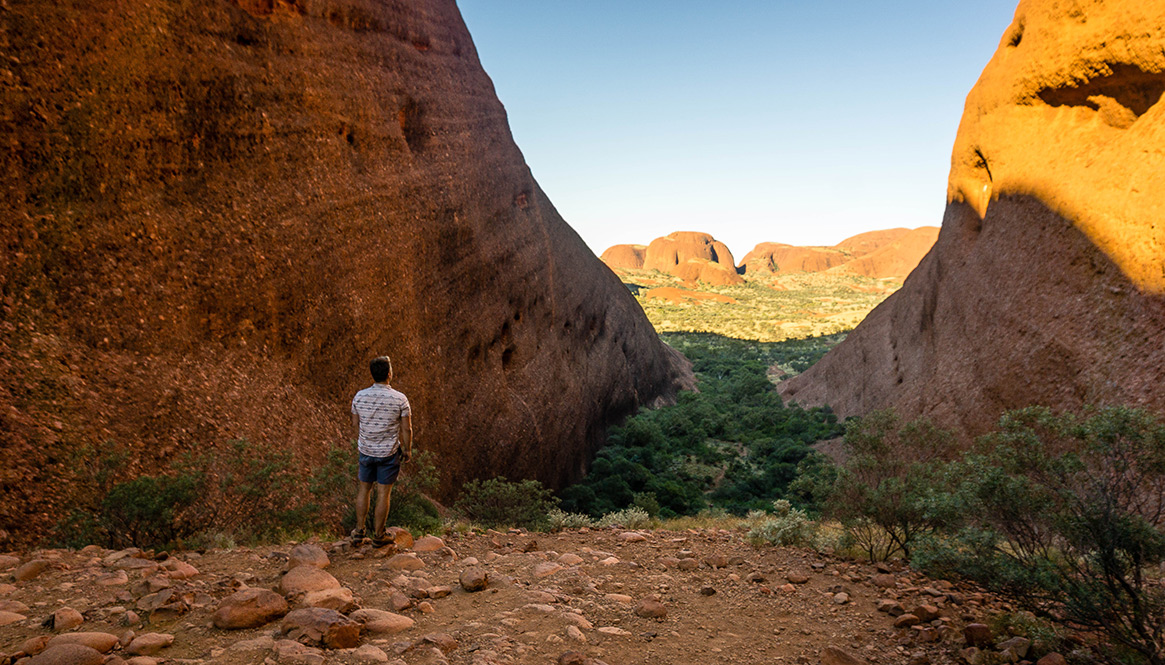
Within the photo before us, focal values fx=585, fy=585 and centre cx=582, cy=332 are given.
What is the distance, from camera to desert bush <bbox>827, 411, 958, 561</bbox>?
5.77 m

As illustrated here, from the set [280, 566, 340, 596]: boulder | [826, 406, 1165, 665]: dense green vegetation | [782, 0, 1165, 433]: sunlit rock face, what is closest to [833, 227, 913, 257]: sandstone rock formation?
[782, 0, 1165, 433]: sunlit rock face

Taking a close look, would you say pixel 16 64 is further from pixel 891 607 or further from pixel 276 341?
pixel 891 607

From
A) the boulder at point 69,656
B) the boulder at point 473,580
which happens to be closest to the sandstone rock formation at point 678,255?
the boulder at point 473,580

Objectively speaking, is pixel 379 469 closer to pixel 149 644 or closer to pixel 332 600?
pixel 332 600

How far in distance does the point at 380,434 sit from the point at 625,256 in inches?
6154

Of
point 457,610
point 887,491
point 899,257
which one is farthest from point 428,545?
point 899,257

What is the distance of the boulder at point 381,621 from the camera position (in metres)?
3.46

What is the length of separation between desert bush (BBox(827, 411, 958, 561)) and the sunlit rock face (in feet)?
9.12

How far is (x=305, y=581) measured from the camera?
3.92 meters

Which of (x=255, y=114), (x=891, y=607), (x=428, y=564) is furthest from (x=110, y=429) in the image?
(x=891, y=607)

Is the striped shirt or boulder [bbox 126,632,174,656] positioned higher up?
the striped shirt

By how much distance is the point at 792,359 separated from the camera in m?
39.9

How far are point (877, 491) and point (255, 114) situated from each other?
9.06 meters

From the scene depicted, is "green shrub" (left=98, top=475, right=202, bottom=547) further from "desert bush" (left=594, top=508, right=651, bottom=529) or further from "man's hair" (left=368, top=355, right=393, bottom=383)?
"desert bush" (left=594, top=508, right=651, bottom=529)
